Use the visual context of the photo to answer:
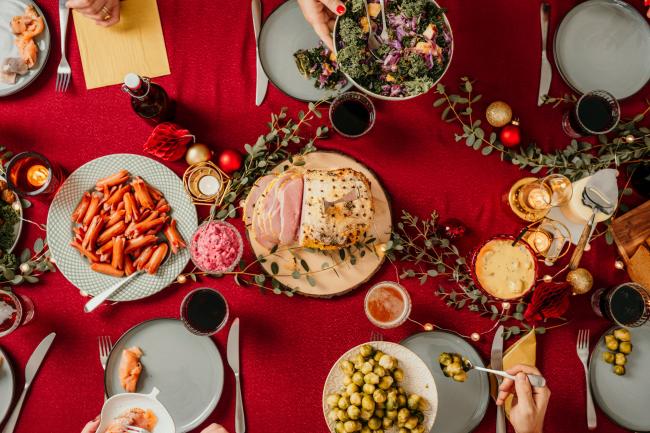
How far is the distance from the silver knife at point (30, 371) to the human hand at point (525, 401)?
6.57ft

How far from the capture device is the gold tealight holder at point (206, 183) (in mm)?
2066

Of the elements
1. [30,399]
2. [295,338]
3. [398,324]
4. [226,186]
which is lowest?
[30,399]

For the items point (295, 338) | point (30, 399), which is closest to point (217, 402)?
point (295, 338)

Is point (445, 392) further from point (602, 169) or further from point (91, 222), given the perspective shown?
point (91, 222)

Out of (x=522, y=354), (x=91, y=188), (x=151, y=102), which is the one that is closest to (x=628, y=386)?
(x=522, y=354)

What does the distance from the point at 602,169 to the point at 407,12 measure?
106 cm

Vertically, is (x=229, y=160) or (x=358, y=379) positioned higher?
(x=229, y=160)

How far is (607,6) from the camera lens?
2113mm

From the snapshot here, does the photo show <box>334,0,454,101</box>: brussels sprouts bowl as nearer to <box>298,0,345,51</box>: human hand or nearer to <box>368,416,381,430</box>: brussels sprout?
<box>298,0,345,51</box>: human hand

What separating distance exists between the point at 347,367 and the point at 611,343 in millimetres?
1191

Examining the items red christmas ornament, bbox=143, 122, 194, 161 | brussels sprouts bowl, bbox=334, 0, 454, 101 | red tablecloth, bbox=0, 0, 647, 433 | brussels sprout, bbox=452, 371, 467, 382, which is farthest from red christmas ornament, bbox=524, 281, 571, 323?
red christmas ornament, bbox=143, 122, 194, 161

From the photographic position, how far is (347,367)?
1.82 m

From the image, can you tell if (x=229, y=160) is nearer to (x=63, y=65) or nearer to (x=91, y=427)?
(x=63, y=65)

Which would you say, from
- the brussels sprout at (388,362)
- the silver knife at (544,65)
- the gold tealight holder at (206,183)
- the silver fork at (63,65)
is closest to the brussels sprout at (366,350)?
the brussels sprout at (388,362)
